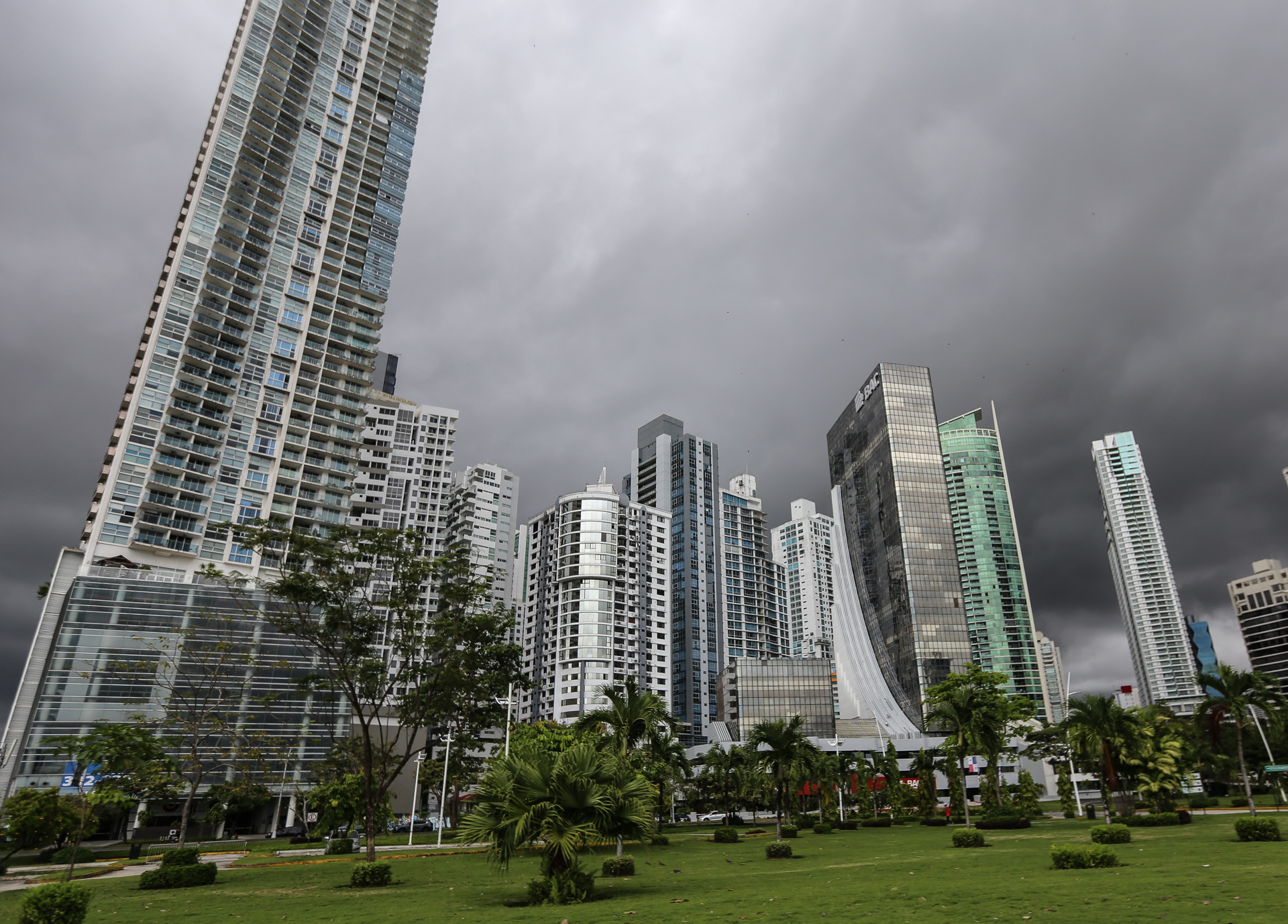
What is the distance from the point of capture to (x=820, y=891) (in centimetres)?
1711

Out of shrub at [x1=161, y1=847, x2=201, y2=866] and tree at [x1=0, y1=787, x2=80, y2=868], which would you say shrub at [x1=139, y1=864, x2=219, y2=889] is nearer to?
shrub at [x1=161, y1=847, x2=201, y2=866]

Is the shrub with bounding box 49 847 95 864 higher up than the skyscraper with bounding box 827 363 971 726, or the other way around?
the skyscraper with bounding box 827 363 971 726

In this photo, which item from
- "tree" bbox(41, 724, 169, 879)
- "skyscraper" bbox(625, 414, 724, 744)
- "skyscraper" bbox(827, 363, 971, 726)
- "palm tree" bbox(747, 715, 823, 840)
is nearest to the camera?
"tree" bbox(41, 724, 169, 879)

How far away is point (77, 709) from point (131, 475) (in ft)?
90.3

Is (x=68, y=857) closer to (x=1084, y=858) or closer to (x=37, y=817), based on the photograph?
(x=37, y=817)

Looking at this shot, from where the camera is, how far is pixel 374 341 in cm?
11400

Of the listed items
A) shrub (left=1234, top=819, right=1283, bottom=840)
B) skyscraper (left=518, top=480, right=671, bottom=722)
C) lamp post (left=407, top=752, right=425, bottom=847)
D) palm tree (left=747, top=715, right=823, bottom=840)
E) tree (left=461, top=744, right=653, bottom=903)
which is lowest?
lamp post (left=407, top=752, right=425, bottom=847)

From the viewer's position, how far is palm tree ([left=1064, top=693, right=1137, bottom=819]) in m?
37.3

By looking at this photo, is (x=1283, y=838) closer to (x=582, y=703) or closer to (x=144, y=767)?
(x=144, y=767)

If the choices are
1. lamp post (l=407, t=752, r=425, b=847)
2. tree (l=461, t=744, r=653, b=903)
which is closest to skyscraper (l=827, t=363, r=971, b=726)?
lamp post (l=407, t=752, r=425, b=847)

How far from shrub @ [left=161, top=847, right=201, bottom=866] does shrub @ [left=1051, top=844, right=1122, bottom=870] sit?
28.4 m

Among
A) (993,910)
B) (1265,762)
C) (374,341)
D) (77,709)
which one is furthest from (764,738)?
(374,341)

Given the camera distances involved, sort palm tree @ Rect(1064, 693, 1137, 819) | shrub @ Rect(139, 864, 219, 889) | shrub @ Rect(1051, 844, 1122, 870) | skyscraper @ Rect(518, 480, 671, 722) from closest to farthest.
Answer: shrub @ Rect(1051, 844, 1122, 870), shrub @ Rect(139, 864, 219, 889), palm tree @ Rect(1064, 693, 1137, 819), skyscraper @ Rect(518, 480, 671, 722)

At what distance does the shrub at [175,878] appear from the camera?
24.8 meters
